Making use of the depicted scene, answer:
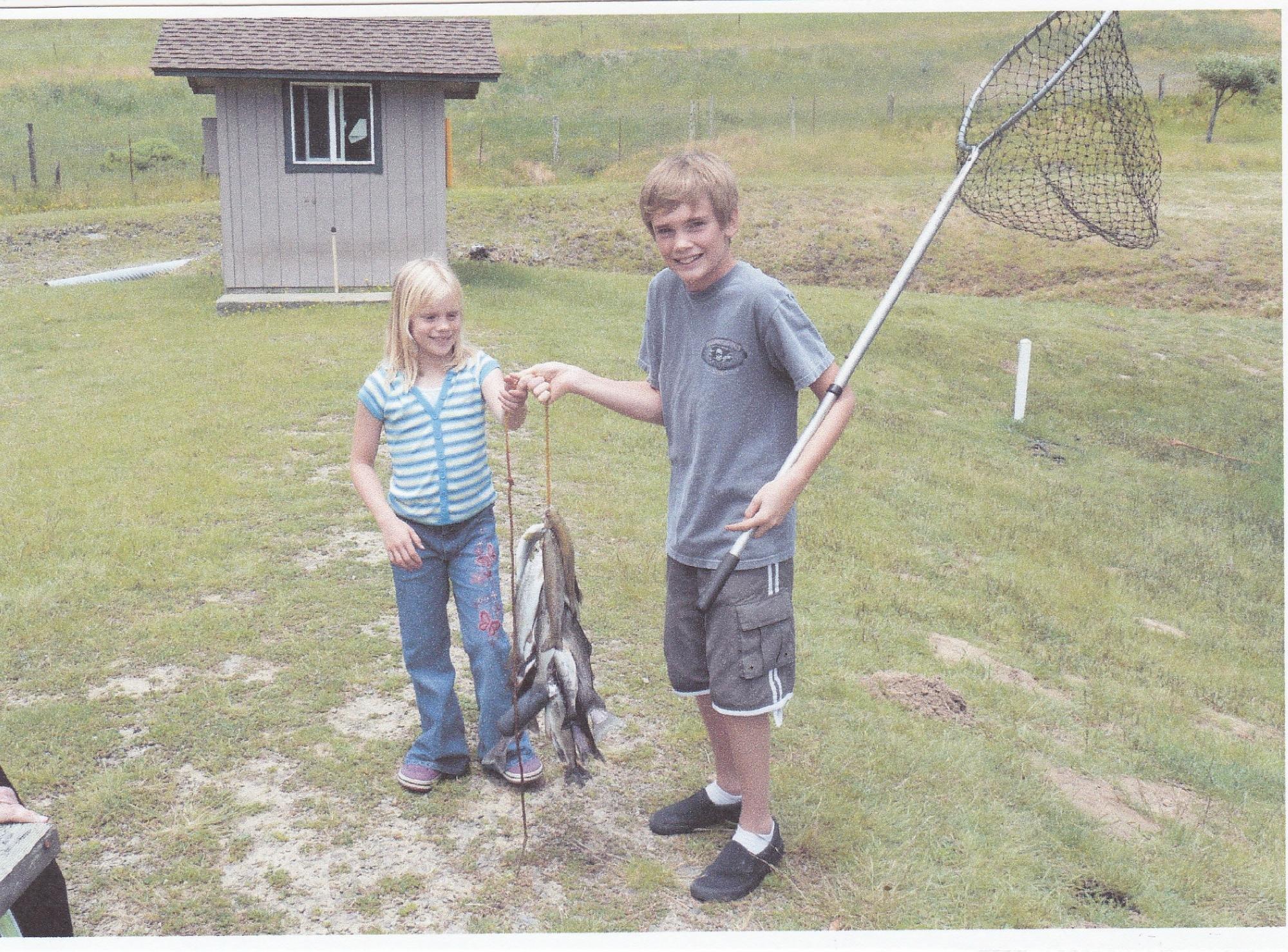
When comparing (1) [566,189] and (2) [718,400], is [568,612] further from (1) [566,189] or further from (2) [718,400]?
(1) [566,189]

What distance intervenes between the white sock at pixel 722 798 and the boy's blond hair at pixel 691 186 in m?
1.56

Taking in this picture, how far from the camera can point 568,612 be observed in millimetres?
2990

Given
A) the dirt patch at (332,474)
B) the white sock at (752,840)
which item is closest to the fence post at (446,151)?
the dirt patch at (332,474)

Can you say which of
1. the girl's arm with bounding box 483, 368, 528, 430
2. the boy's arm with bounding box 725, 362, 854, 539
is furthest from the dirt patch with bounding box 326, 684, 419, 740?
the boy's arm with bounding box 725, 362, 854, 539

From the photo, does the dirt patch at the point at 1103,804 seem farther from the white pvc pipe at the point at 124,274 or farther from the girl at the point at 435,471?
the white pvc pipe at the point at 124,274

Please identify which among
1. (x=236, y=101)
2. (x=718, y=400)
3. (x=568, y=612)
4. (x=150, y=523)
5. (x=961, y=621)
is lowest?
(x=961, y=621)

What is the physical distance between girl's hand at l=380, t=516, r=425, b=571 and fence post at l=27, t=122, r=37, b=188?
896 inches

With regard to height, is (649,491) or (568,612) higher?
(568,612)

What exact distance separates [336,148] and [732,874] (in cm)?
1158

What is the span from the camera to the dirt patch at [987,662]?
17.1 ft

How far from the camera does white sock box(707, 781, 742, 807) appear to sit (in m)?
3.21

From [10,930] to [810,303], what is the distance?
1300 centimetres

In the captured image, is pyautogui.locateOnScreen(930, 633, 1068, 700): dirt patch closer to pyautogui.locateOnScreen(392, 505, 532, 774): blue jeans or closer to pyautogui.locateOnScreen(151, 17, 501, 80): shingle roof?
pyautogui.locateOnScreen(392, 505, 532, 774): blue jeans

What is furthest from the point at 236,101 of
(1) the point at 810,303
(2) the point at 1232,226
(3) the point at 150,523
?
(2) the point at 1232,226
